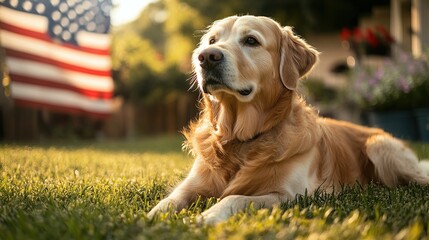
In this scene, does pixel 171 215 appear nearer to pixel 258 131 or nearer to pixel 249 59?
pixel 258 131

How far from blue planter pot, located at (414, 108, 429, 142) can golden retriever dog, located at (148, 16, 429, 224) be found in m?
4.06

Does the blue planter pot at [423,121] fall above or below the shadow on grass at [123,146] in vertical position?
above

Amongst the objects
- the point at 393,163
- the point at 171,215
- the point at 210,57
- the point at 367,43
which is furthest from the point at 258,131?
the point at 367,43

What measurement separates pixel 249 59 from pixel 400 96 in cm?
557

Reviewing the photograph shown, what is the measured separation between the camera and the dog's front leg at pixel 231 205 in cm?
218

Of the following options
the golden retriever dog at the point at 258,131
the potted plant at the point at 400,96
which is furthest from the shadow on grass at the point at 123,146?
the golden retriever dog at the point at 258,131

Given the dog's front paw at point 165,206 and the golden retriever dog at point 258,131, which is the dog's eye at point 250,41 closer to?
the golden retriever dog at point 258,131

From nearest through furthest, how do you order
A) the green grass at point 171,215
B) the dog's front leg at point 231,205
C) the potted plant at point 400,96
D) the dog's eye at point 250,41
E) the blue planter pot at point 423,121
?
the green grass at point 171,215 → the dog's front leg at point 231,205 → the dog's eye at point 250,41 → the blue planter pot at point 423,121 → the potted plant at point 400,96

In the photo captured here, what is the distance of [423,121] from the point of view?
24.0 ft

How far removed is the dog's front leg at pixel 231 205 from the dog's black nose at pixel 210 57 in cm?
79

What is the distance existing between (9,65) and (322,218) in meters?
8.00

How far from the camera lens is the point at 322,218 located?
2.09m

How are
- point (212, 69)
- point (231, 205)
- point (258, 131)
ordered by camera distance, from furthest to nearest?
1. point (258, 131)
2. point (212, 69)
3. point (231, 205)

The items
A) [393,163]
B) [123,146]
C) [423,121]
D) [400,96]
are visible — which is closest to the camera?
[393,163]
